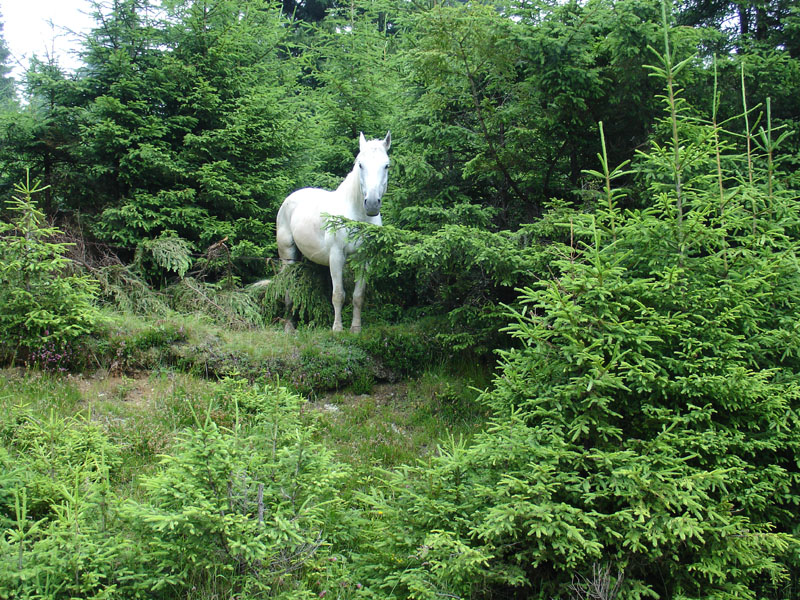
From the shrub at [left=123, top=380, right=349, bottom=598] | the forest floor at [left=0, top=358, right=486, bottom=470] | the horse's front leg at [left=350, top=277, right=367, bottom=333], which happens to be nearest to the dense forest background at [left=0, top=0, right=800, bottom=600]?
the shrub at [left=123, top=380, right=349, bottom=598]

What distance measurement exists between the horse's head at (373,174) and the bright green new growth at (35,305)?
3.39 meters

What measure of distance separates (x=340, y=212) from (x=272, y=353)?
207cm

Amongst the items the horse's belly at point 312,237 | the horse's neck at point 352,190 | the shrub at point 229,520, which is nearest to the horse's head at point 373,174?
the horse's neck at point 352,190

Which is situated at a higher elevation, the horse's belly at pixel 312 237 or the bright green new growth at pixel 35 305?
the horse's belly at pixel 312 237

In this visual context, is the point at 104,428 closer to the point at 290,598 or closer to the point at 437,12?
the point at 290,598

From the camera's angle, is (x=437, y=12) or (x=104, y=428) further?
(x=437, y=12)

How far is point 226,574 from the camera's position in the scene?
9.41 feet

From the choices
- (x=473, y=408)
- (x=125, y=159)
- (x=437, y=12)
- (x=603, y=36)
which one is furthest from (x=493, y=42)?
(x=125, y=159)

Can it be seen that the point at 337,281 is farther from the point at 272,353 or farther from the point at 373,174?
the point at 373,174

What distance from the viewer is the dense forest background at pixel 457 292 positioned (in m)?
2.87

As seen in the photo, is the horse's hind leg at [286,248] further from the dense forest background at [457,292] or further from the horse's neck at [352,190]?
the horse's neck at [352,190]

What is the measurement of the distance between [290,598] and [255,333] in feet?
16.4

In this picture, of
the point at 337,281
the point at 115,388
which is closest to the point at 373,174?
the point at 337,281

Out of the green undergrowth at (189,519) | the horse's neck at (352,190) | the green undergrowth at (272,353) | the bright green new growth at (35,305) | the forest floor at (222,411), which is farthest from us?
the horse's neck at (352,190)
